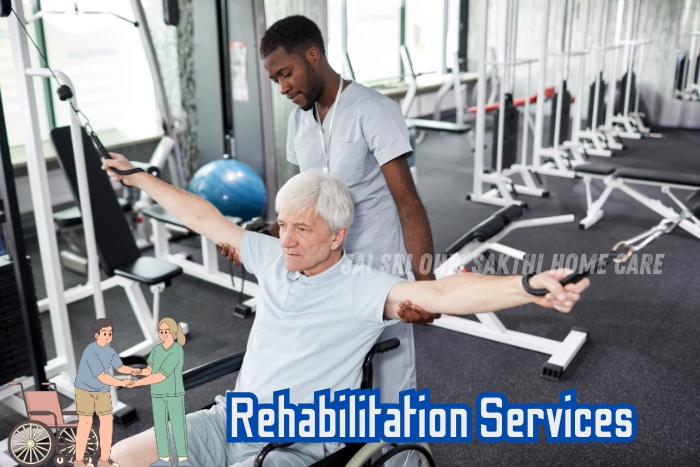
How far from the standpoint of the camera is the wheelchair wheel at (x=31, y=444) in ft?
3.53

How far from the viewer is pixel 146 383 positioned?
2.84 feet

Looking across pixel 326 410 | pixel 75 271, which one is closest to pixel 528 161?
pixel 75 271

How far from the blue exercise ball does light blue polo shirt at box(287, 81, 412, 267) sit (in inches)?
71.2

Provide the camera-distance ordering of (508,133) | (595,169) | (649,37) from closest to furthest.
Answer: (595,169)
(508,133)
(649,37)

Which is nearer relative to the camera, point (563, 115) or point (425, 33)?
point (563, 115)

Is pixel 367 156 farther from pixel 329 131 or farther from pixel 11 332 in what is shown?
pixel 11 332

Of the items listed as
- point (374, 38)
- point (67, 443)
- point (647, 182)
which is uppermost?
point (374, 38)

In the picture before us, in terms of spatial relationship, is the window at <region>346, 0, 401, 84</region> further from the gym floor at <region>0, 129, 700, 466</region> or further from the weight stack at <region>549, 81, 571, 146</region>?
the gym floor at <region>0, 129, 700, 466</region>

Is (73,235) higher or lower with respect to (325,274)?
lower

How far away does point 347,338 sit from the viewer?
1385mm

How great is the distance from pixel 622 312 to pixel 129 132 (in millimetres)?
3822

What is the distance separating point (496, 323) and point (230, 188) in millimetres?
1536

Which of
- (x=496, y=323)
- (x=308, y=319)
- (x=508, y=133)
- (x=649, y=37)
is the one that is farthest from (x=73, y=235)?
(x=649, y=37)

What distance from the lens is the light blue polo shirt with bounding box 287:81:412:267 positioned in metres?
1.67
